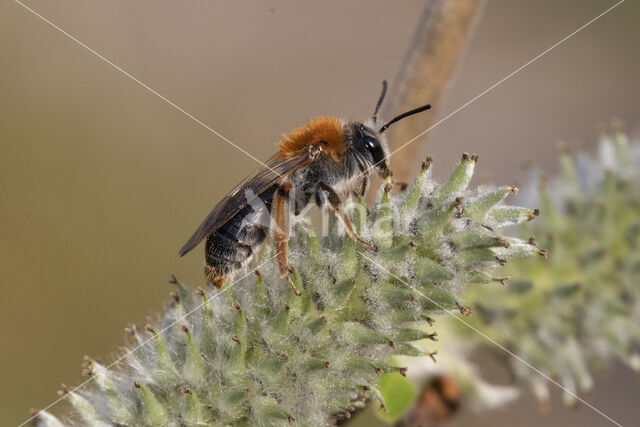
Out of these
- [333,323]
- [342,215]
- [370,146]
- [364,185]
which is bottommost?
[333,323]

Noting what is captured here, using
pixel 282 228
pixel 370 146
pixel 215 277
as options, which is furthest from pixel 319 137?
pixel 215 277

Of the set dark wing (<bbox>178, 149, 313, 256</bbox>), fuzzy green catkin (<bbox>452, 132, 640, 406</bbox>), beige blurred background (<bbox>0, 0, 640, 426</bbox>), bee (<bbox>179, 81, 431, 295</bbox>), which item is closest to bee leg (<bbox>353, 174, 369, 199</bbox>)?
bee (<bbox>179, 81, 431, 295</bbox>)

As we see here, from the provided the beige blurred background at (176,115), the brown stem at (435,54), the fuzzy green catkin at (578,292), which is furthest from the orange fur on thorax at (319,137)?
the beige blurred background at (176,115)

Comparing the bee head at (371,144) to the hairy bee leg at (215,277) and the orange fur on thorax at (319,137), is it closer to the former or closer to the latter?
the orange fur on thorax at (319,137)

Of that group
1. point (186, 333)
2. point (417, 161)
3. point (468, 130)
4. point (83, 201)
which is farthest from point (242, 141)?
point (186, 333)

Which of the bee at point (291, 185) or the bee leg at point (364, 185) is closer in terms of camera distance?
the bee at point (291, 185)

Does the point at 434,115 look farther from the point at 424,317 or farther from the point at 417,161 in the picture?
the point at 424,317

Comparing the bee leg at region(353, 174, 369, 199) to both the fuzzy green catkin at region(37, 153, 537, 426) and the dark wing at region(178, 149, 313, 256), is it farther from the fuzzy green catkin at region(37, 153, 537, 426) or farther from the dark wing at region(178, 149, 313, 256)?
the fuzzy green catkin at region(37, 153, 537, 426)

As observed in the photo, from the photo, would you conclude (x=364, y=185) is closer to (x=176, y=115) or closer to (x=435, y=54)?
(x=435, y=54)
